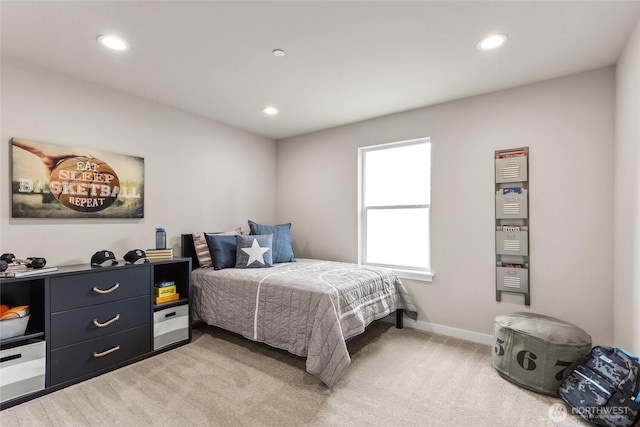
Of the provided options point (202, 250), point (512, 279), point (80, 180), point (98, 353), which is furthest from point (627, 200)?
point (80, 180)

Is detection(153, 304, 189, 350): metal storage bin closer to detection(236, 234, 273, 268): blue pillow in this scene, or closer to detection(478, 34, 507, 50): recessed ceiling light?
detection(236, 234, 273, 268): blue pillow

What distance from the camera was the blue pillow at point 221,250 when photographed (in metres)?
3.26

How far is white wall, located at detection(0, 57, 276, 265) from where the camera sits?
2.36 meters

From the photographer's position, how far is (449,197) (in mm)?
3180

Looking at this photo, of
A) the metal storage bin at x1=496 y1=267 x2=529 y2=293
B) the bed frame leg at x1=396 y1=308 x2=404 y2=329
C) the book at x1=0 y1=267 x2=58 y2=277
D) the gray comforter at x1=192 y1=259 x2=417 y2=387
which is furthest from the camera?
the bed frame leg at x1=396 y1=308 x2=404 y2=329

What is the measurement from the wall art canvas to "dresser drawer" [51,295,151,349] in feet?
2.81

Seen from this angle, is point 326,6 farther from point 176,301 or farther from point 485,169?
point 176,301

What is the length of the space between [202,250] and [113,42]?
2.05 m

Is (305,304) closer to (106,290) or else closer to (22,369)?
(106,290)

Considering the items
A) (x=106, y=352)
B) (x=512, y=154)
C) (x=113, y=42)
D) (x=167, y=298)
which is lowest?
(x=106, y=352)

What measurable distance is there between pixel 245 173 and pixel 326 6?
2745 mm

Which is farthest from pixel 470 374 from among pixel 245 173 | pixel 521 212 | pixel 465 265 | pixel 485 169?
pixel 245 173

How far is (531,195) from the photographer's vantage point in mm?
2725

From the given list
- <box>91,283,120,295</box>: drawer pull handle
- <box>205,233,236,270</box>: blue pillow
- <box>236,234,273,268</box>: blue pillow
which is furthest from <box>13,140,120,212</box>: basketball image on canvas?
<box>236,234,273,268</box>: blue pillow
